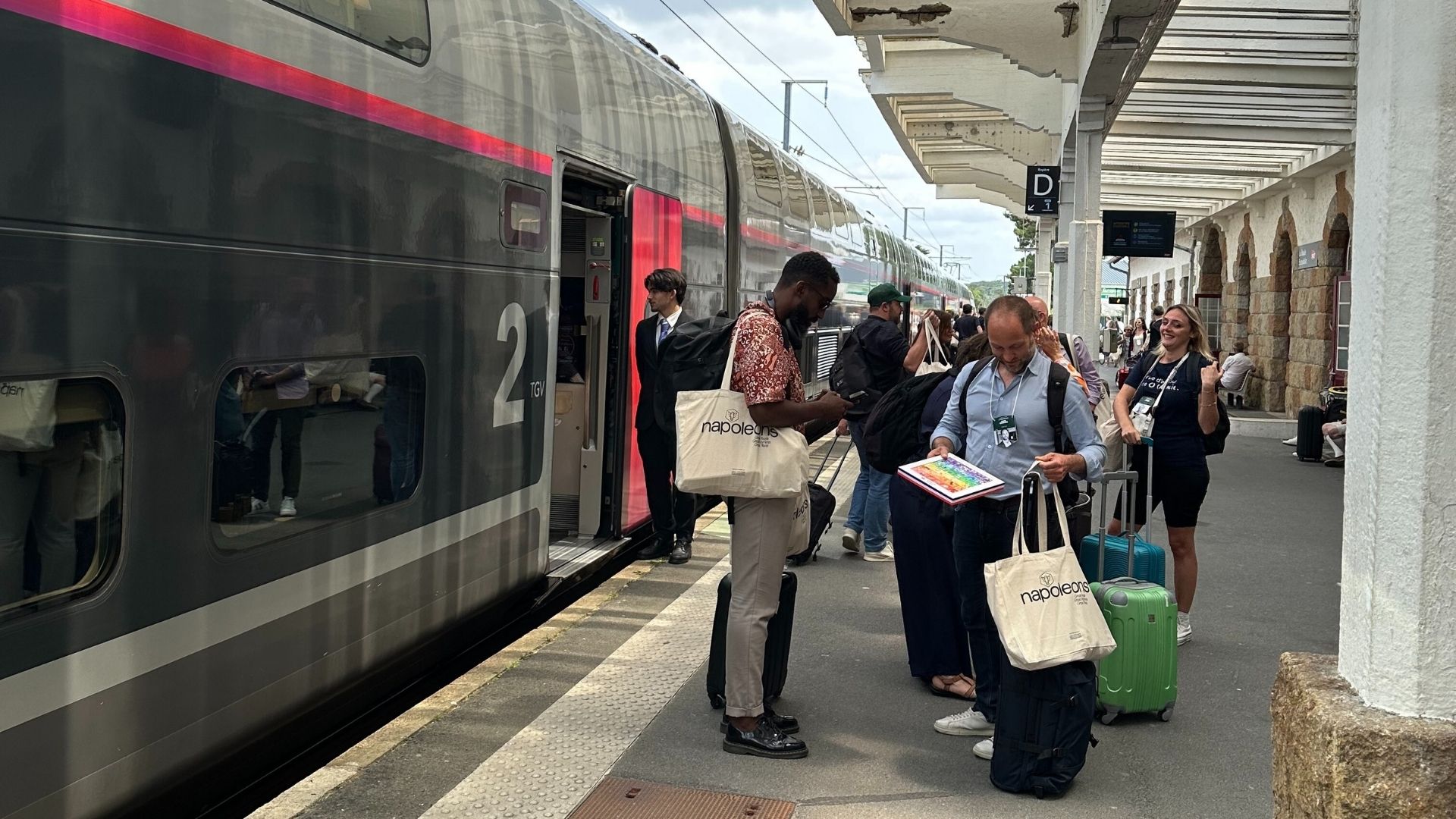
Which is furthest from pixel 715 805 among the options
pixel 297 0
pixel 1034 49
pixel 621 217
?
pixel 1034 49

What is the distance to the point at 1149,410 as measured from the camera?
639 cm

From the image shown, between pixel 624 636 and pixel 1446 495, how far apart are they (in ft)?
13.5

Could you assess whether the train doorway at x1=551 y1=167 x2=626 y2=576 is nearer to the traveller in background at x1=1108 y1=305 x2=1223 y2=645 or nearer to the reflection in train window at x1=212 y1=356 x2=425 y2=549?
the reflection in train window at x1=212 y1=356 x2=425 y2=549

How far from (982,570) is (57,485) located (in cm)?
309

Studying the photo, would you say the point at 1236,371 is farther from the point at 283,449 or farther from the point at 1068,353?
the point at 283,449

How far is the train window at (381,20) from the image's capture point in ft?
14.2

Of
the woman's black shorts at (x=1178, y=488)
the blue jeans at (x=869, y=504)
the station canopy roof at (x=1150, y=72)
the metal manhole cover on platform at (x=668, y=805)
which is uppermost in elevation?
the station canopy roof at (x=1150, y=72)

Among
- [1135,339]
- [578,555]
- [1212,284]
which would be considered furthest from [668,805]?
[1135,339]

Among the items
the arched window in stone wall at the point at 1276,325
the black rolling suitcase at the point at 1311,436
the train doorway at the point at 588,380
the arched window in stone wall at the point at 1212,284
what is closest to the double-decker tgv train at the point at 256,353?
the train doorway at the point at 588,380

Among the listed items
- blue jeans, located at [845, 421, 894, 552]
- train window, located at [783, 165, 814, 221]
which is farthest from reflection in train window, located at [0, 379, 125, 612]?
train window, located at [783, 165, 814, 221]

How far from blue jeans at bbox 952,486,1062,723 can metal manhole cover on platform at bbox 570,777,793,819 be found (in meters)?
1.00

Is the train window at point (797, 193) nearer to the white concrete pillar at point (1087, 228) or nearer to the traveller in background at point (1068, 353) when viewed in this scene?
the white concrete pillar at point (1087, 228)

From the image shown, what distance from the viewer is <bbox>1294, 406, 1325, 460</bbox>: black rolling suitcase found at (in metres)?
16.0

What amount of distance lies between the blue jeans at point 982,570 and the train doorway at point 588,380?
313 centimetres
